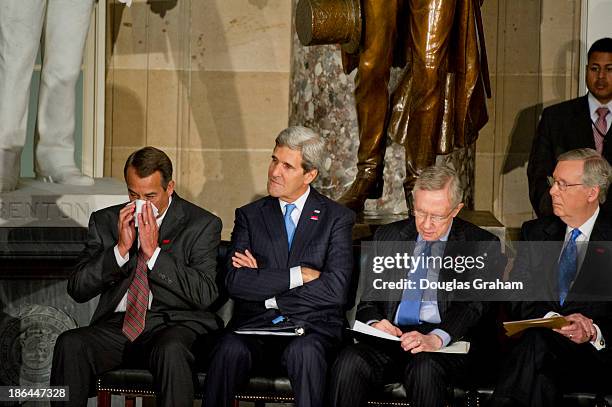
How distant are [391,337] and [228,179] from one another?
349cm

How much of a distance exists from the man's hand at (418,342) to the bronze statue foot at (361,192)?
1.35 meters

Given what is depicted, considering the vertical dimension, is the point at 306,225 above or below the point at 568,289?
above

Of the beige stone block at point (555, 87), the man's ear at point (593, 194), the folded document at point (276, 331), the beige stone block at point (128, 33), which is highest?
the beige stone block at point (128, 33)

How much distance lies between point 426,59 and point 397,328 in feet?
4.77

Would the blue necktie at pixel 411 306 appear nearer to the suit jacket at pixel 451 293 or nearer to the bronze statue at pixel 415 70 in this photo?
the suit jacket at pixel 451 293

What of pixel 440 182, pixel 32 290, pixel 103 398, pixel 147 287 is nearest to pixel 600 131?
pixel 440 182

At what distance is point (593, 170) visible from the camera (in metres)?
5.34

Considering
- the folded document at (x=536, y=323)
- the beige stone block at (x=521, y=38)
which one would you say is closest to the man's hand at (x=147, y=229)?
the folded document at (x=536, y=323)

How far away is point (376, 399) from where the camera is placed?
5113 millimetres

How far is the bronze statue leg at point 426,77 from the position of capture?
20.0 ft

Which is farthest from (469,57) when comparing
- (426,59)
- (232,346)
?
(232,346)

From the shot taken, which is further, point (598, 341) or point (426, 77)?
point (426, 77)

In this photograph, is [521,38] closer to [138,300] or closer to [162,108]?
[162,108]

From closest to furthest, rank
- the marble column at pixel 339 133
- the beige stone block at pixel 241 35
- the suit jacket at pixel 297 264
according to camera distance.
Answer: the suit jacket at pixel 297 264 < the marble column at pixel 339 133 < the beige stone block at pixel 241 35
